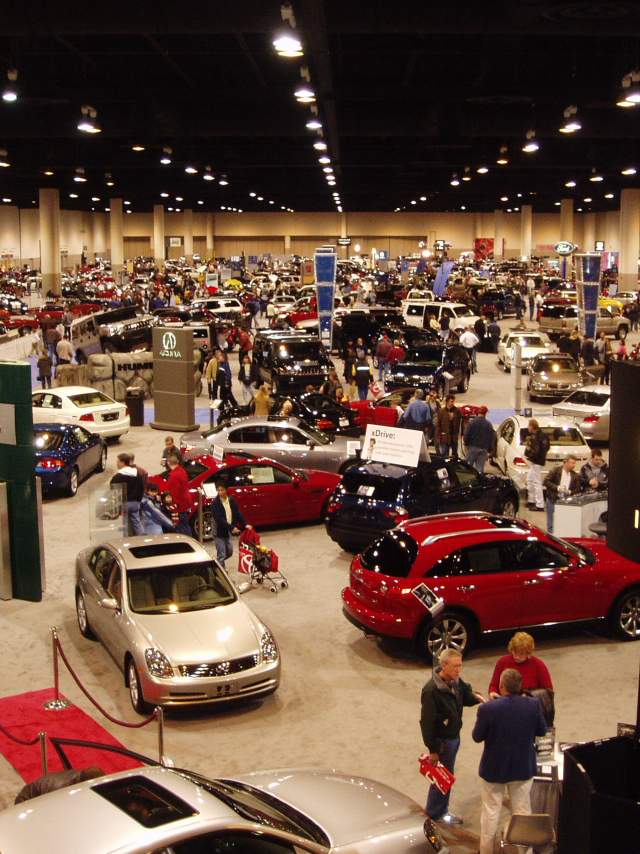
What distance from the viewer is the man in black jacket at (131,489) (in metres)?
15.1

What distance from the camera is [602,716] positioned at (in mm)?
10570

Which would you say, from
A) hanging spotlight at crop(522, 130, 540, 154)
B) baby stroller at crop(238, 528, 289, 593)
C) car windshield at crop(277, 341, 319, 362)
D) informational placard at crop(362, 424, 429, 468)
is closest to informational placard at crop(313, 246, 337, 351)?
car windshield at crop(277, 341, 319, 362)

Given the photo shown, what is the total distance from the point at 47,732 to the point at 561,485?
8.72 metres

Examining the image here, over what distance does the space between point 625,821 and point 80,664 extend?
25.7 feet

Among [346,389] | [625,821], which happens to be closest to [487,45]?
[346,389]

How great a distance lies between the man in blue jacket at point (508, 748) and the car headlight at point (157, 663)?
370 cm

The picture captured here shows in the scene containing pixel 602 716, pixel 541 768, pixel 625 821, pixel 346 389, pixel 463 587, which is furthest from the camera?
pixel 346 389

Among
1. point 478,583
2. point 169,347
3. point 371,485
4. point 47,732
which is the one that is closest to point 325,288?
point 169,347

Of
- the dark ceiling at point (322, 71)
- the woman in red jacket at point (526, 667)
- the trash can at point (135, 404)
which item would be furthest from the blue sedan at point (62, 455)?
the woman in red jacket at point (526, 667)

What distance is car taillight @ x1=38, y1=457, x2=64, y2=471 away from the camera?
19109 mm

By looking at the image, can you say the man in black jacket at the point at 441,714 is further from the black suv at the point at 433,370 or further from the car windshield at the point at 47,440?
the black suv at the point at 433,370

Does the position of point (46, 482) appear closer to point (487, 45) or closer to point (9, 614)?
point (9, 614)

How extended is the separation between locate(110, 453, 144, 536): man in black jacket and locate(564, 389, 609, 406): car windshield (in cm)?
1254

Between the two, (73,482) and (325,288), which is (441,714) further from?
(325,288)
